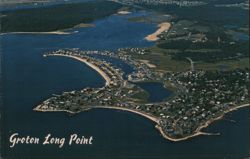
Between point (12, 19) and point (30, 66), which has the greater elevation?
point (12, 19)

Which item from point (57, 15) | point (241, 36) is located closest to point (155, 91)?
point (241, 36)

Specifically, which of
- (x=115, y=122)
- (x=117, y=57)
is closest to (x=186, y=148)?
(x=115, y=122)

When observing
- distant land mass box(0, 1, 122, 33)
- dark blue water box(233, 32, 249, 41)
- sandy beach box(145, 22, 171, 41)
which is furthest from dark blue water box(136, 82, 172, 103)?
dark blue water box(233, 32, 249, 41)

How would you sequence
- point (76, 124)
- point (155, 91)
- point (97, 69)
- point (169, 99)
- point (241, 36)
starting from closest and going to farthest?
point (76, 124)
point (169, 99)
point (155, 91)
point (97, 69)
point (241, 36)

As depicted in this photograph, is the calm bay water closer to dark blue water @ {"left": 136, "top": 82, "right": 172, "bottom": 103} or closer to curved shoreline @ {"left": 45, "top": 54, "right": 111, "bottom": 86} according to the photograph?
curved shoreline @ {"left": 45, "top": 54, "right": 111, "bottom": 86}

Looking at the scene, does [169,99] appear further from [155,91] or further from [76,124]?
[76,124]

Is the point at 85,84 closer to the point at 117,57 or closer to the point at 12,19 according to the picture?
the point at 117,57
